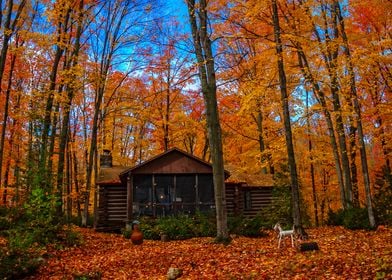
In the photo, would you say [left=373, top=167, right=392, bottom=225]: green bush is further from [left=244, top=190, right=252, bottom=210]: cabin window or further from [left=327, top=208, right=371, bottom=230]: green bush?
[left=244, top=190, right=252, bottom=210]: cabin window

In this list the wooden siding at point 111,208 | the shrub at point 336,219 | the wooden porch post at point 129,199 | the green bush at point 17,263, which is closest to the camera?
the green bush at point 17,263

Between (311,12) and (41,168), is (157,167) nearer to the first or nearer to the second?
(41,168)

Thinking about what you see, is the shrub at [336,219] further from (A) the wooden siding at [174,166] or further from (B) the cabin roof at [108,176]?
(B) the cabin roof at [108,176]

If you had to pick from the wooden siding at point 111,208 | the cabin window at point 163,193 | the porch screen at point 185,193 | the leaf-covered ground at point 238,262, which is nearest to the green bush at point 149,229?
the cabin window at point 163,193

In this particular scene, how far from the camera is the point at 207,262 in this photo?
10.2 m

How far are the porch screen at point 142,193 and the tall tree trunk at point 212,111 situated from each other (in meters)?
9.41

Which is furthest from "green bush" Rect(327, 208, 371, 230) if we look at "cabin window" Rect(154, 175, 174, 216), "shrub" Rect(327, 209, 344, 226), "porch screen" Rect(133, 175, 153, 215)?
"porch screen" Rect(133, 175, 153, 215)

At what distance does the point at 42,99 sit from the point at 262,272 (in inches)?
582

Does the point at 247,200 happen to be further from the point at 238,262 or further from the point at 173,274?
the point at 173,274

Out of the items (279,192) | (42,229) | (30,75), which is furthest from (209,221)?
(30,75)

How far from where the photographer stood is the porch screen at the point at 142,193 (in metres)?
22.1

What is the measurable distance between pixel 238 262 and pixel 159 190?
13029mm

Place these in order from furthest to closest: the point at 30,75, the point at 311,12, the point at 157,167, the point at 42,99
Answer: the point at 30,75 → the point at 157,167 → the point at 42,99 → the point at 311,12

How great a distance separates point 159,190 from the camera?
22.4 m
